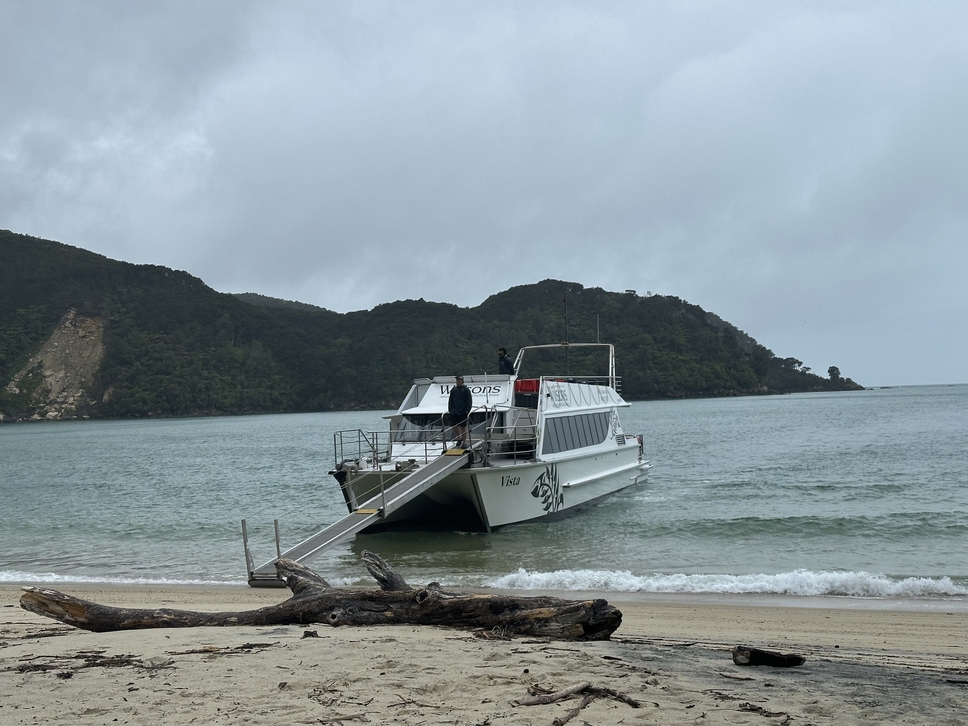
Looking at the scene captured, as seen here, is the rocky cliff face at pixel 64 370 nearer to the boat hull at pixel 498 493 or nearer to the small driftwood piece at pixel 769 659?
the boat hull at pixel 498 493

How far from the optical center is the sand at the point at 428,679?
14.3ft

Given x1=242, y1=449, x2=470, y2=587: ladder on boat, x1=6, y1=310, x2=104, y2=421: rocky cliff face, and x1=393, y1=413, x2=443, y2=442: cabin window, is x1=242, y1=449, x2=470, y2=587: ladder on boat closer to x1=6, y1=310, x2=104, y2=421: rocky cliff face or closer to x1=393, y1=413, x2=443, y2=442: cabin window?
x1=393, y1=413, x2=443, y2=442: cabin window

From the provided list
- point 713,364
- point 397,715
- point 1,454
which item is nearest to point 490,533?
point 397,715

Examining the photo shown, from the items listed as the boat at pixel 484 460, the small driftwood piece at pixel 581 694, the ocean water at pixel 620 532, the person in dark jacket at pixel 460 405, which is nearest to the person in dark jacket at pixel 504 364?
the boat at pixel 484 460

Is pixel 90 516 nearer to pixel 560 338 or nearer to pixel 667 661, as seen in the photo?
pixel 667 661

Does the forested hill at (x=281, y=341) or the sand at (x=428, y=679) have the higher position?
the forested hill at (x=281, y=341)

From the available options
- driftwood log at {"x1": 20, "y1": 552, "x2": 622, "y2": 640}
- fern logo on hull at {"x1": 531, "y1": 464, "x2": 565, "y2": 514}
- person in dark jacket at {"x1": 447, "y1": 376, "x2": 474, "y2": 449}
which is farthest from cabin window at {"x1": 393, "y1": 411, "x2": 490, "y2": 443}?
driftwood log at {"x1": 20, "y1": 552, "x2": 622, "y2": 640}

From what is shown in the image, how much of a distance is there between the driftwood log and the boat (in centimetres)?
615

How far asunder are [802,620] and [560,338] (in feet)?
317

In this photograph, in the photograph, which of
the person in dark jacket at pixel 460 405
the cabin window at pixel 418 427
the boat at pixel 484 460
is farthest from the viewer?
the cabin window at pixel 418 427

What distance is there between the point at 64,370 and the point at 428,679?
503ft

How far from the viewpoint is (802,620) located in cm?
931

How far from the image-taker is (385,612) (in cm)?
689

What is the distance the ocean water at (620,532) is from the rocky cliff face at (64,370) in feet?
360
